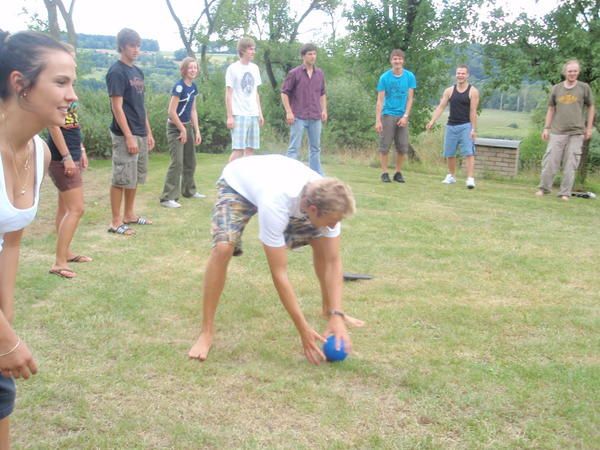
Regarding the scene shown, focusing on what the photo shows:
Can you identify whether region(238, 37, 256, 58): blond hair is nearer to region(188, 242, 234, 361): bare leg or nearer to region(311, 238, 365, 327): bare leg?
region(311, 238, 365, 327): bare leg

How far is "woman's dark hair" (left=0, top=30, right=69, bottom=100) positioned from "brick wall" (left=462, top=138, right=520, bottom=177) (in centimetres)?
1036

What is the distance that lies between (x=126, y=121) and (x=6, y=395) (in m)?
4.24

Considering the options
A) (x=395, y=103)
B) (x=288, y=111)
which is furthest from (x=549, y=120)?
(x=288, y=111)

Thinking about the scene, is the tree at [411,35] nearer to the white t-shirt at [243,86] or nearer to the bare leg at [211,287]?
the white t-shirt at [243,86]

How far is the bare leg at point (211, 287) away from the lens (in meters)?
3.32

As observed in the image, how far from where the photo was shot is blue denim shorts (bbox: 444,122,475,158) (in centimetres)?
900

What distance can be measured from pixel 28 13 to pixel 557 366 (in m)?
24.8

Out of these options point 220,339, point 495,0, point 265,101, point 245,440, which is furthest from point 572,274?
point 265,101

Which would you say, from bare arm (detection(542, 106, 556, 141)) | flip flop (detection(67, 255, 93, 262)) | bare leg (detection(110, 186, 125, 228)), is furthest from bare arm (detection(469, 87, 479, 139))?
flip flop (detection(67, 255, 93, 262))

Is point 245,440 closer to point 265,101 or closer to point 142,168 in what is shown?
point 142,168

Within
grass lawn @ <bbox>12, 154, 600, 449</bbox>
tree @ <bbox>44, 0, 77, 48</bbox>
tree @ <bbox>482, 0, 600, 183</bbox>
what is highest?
tree @ <bbox>44, 0, 77, 48</bbox>

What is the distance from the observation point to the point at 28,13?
2302 cm

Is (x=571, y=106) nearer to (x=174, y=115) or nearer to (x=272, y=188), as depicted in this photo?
(x=174, y=115)

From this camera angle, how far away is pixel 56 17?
20234mm
